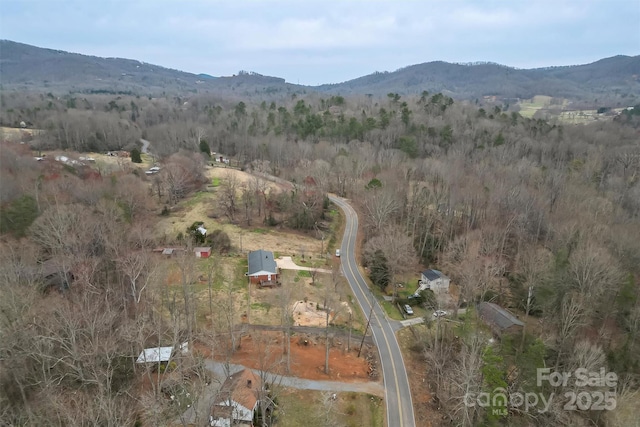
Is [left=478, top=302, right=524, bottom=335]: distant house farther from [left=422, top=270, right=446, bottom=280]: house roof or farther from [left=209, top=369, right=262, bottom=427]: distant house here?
[left=209, top=369, right=262, bottom=427]: distant house

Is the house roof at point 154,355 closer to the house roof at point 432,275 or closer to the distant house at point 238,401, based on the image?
the distant house at point 238,401

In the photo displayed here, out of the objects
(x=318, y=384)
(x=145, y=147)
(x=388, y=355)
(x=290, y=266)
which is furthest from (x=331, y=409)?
(x=145, y=147)

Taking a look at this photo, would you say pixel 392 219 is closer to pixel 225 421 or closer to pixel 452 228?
pixel 452 228

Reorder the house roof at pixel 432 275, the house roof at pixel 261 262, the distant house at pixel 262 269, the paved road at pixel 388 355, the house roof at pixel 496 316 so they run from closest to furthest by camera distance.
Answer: the paved road at pixel 388 355
the house roof at pixel 496 316
the distant house at pixel 262 269
the house roof at pixel 261 262
the house roof at pixel 432 275

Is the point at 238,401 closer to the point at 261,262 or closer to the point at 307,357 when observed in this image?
the point at 307,357

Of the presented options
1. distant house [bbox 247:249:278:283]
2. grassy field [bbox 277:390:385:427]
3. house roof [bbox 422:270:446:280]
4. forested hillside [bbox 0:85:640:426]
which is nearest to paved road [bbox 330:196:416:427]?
grassy field [bbox 277:390:385:427]

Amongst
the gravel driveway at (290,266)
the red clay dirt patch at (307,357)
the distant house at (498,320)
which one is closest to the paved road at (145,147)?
the gravel driveway at (290,266)
